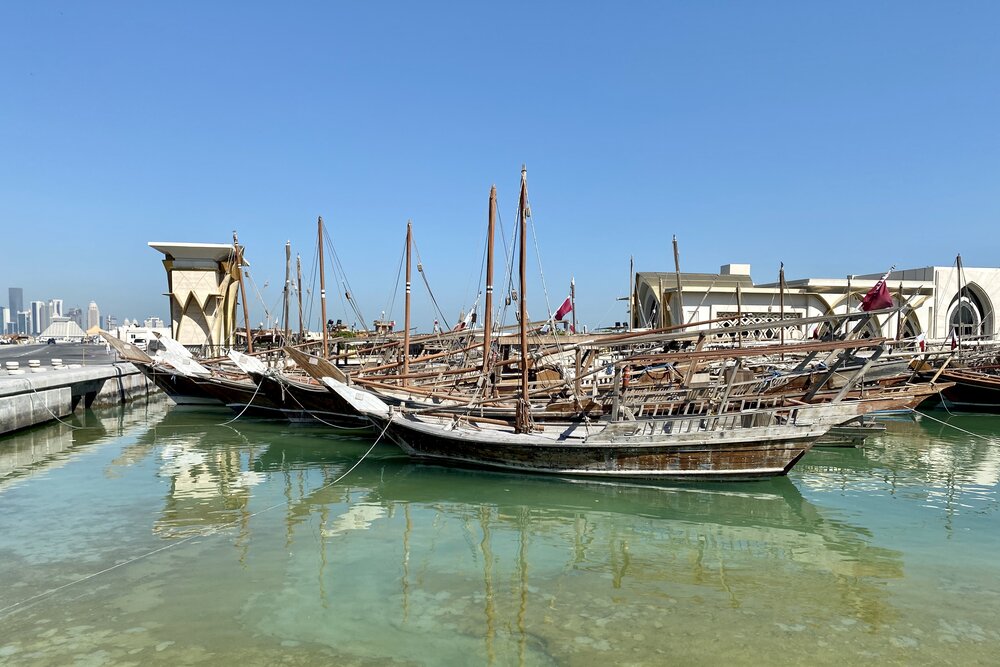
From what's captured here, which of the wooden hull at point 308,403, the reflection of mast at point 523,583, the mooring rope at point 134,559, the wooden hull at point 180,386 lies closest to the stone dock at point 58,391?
the wooden hull at point 180,386

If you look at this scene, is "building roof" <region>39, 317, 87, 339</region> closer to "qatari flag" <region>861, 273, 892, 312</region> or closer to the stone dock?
the stone dock

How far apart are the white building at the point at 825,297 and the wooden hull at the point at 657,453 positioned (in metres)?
26.2

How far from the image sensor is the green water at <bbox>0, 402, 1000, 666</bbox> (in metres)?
7.23

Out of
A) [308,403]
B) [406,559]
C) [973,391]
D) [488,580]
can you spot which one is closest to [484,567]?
[488,580]

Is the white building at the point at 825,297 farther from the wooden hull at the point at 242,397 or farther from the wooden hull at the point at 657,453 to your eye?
the wooden hull at the point at 657,453

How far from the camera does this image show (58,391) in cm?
2414

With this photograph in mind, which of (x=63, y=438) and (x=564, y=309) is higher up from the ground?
(x=564, y=309)

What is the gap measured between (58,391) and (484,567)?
21.8m

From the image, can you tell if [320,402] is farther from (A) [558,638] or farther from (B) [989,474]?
(B) [989,474]

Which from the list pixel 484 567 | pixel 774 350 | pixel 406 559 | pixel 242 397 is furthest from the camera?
pixel 242 397

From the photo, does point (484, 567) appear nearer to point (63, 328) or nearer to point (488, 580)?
point (488, 580)

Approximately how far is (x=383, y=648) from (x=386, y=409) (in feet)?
29.8

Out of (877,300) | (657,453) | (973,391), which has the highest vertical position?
(877,300)

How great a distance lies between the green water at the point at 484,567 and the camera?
723cm
